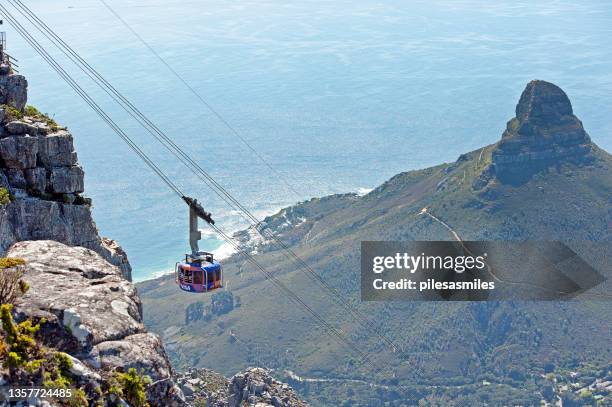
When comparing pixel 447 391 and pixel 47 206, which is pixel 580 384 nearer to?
pixel 447 391

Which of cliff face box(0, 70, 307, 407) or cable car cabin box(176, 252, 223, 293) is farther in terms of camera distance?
cable car cabin box(176, 252, 223, 293)

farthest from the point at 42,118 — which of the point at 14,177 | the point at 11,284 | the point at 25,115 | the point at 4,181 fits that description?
the point at 11,284

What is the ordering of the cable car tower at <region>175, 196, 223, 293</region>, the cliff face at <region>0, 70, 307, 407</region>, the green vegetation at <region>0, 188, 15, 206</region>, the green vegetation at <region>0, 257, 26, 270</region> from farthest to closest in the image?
the cable car tower at <region>175, 196, 223, 293</region> < the green vegetation at <region>0, 188, 15, 206</region> < the green vegetation at <region>0, 257, 26, 270</region> < the cliff face at <region>0, 70, 307, 407</region>

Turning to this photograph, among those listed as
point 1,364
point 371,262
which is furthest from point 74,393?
point 371,262

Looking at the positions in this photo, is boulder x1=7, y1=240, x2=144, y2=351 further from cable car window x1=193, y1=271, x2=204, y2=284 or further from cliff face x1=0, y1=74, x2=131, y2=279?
cable car window x1=193, y1=271, x2=204, y2=284

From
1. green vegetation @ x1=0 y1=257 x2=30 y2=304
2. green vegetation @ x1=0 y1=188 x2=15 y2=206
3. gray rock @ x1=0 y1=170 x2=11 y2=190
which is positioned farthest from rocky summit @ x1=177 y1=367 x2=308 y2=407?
green vegetation @ x1=0 y1=257 x2=30 y2=304

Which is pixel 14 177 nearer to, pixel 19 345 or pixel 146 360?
pixel 146 360
